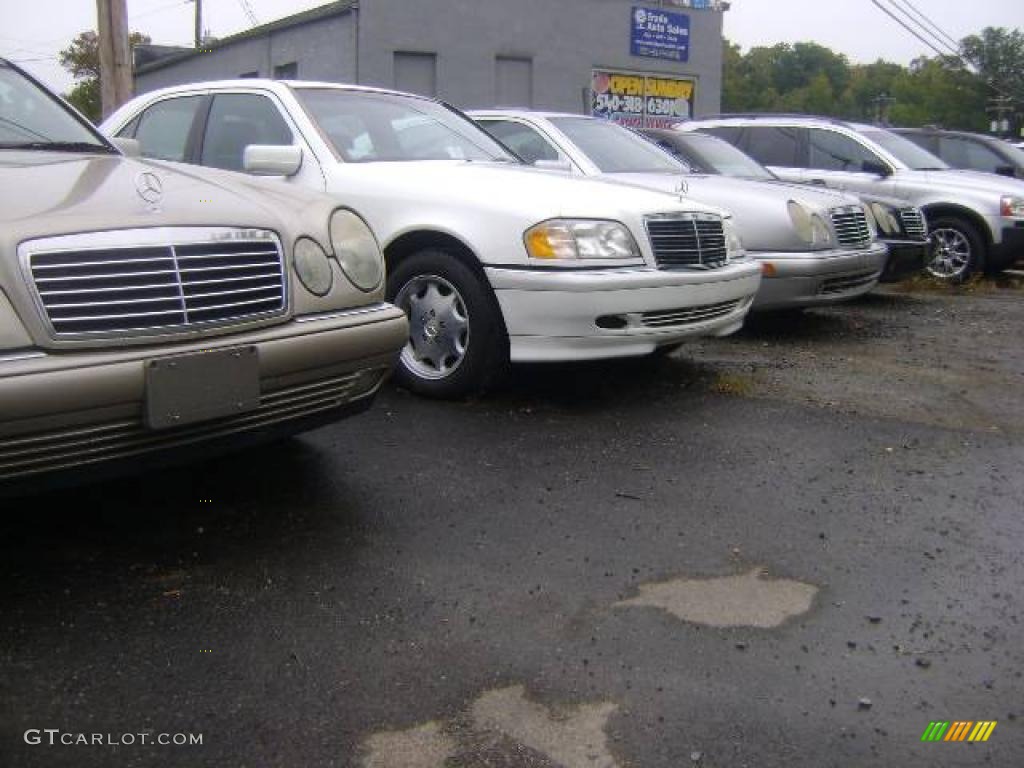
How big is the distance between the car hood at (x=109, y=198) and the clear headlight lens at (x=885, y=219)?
20.1 ft

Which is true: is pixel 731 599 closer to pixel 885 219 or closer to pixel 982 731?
pixel 982 731

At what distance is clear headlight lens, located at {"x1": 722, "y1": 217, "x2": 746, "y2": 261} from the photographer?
5281mm

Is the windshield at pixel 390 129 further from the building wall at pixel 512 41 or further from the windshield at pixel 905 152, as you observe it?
the building wall at pixel 512 41

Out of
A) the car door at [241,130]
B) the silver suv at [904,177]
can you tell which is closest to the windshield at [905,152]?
the silver suv at [904,177]

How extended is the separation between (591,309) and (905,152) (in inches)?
284

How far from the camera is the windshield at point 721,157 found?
845 cm

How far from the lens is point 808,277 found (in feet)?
21.6

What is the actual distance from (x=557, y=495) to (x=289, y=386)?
1073mm

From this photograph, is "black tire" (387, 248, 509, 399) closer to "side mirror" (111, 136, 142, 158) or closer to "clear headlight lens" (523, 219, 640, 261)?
"clear headlight lens" (523, 219, 640, 261)

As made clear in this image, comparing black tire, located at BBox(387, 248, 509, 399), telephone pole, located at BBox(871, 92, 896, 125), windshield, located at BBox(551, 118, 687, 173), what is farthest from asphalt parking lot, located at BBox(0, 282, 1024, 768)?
telephone pole, located at BBox(871, 92, 896, 125)

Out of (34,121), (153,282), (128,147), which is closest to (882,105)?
(128,147)

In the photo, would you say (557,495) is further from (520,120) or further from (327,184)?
(520,120)

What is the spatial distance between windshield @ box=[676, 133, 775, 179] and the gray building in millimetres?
12294

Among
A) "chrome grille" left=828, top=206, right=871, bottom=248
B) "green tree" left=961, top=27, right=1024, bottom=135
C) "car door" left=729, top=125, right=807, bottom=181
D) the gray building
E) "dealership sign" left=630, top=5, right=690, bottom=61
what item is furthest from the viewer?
"green tree" left=961, top=27, right=1024, bottom=135
